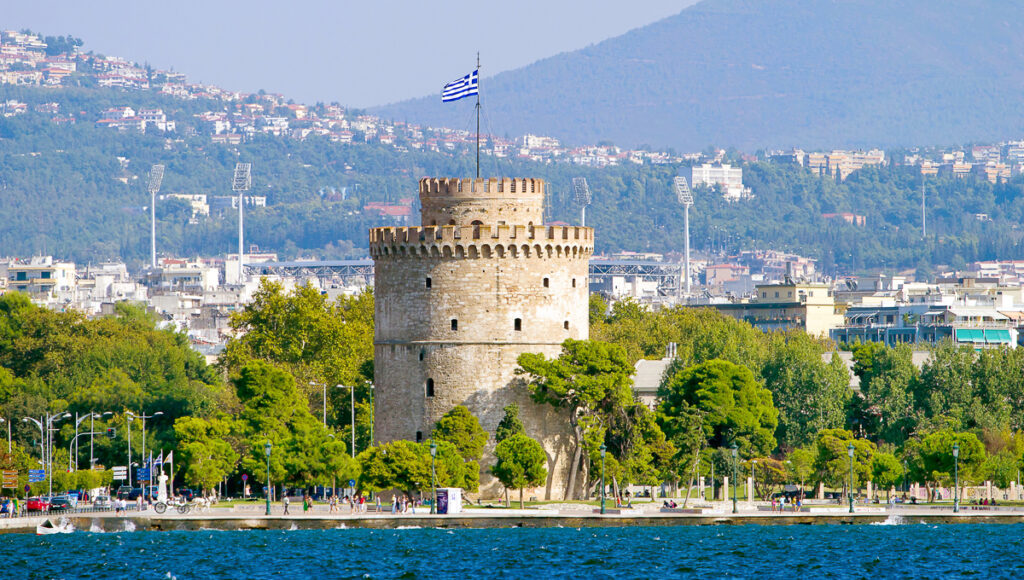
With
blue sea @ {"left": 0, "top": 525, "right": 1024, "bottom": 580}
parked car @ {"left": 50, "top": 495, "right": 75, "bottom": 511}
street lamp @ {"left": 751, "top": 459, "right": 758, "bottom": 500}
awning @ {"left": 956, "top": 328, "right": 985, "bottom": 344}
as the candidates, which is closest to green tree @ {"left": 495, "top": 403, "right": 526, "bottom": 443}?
blue sea @ {"left": 0, "top": 525, "right": 1024, "bottom": 580}

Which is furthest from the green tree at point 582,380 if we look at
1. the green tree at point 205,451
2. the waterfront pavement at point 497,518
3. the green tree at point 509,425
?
the green tree at point 205,451

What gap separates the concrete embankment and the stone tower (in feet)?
20.0

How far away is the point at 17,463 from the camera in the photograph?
86688 mm

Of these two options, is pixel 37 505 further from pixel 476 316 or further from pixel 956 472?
pixel 956 472

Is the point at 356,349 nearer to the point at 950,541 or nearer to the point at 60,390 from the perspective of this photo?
the point at 60,390

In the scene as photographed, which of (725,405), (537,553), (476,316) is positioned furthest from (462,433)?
(537,553)

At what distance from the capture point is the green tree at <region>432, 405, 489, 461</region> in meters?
78.9

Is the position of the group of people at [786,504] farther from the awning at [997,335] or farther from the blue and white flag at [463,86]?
the awning at [997,335]

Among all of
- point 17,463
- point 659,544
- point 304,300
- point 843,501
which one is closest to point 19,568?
point 659,544

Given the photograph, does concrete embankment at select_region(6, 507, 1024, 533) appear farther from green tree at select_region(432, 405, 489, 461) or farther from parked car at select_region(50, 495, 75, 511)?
green tree at select_region(432, 405, 489, 461)

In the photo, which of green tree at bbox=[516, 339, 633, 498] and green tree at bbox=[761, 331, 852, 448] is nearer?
green tree at bbox=[516, 339, 633, 498]

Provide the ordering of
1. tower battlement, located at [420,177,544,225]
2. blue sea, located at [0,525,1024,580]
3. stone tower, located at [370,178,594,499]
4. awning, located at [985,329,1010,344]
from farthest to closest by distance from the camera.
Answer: awning, located at [985,329,1010,344]
tower battlement, located at [420,177,544,225]
stone tower, located at [370,178,594,499]
blue sea, located at [0,525,1024,580]

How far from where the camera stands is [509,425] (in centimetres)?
7981

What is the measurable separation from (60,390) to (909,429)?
39739 mm
